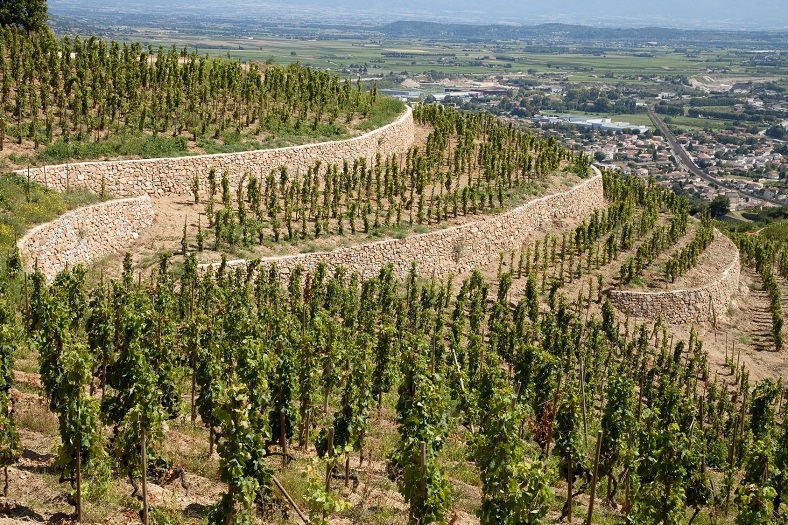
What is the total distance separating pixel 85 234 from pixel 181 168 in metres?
5.22

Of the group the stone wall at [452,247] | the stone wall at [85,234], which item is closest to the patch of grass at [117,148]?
the stone wall at [85,234]

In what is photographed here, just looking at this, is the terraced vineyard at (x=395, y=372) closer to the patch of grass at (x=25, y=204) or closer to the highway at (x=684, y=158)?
the patch of grass at (x=25, y=204)

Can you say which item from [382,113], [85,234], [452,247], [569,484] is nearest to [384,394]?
[569,484]

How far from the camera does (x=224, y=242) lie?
2548 centimetres

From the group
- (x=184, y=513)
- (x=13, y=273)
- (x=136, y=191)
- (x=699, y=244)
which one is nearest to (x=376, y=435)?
(x=184, y=513)

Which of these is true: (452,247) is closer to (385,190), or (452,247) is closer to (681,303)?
(385,190)

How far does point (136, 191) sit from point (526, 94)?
121m

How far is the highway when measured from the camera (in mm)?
87188

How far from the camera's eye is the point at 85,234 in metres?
23.6

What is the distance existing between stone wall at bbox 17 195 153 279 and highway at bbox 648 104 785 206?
237 ft

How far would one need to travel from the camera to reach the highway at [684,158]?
87188 millimetres

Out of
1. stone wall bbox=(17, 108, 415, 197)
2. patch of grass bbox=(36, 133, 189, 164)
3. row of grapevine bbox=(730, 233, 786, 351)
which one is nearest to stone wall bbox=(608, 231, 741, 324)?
row of grapevine bbox=(730, 233, 786, 351)

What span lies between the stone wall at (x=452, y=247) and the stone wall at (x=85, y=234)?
3.16 m

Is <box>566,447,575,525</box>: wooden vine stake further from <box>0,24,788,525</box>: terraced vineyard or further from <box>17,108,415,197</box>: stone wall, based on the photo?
<box>17,108,415,197</box>: stone wall
